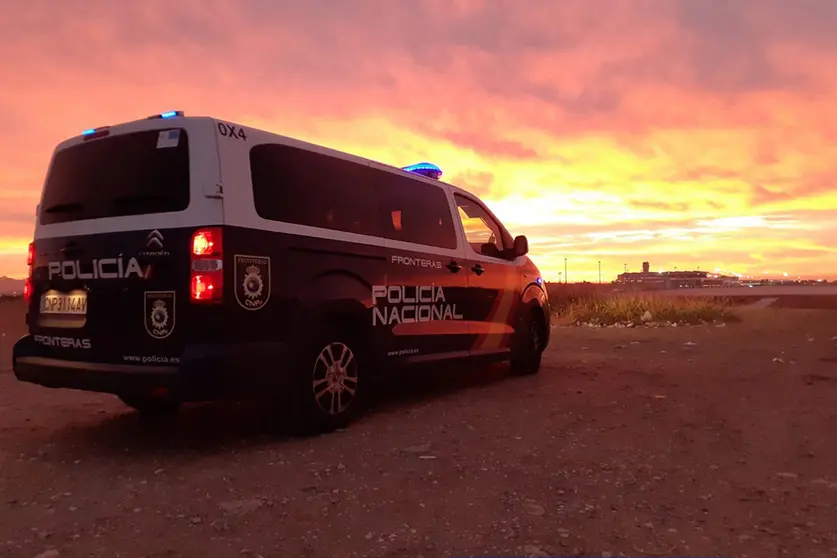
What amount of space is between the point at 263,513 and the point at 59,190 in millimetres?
3040

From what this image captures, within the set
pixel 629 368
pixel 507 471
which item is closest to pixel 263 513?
pixel 507 471

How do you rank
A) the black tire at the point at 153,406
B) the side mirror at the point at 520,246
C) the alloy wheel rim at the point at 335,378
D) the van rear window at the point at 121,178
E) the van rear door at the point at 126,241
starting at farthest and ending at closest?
the side mirror at the point at 520,246, the black tire at the point at 153,406, the alloy wheel rim at the point at 335,378, the van rear window at the point at 121,178, the van rear door at the point at 126,241

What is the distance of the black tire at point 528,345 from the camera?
25.6 feet

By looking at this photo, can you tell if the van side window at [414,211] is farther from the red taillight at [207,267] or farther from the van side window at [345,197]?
the red taillight at [207,267]

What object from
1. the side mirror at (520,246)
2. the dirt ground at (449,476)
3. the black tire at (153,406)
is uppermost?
the side mirror at (520,246)

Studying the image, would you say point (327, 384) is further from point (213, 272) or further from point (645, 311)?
point (645, 311)

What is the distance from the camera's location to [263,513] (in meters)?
3.40

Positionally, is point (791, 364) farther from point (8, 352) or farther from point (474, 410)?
point (8, 352)

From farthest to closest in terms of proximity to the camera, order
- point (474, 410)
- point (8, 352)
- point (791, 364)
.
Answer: point (8, 352), point (791, 364), point (474, 410)

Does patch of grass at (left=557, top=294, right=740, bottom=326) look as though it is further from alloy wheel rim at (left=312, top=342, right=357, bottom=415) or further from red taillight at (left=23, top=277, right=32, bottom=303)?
red taillight at (left=23, top=277, right=32, bottom=303)

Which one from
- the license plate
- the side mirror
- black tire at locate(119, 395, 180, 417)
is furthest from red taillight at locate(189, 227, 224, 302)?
the side mirror

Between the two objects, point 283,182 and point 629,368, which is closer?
point 283,182

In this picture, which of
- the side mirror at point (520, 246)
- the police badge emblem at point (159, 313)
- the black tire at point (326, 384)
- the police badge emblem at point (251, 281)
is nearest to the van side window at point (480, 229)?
the side mirror at point (520, 246)

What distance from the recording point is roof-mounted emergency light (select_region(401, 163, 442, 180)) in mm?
6804
